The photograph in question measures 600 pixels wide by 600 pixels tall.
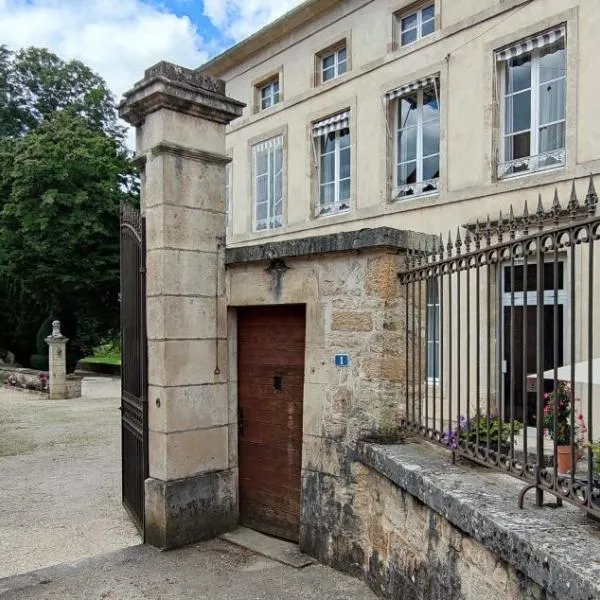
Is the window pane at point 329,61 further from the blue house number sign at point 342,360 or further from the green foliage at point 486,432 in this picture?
the green foliage at point 486,432

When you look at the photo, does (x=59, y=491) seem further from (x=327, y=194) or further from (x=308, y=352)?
(x=327, y=194)

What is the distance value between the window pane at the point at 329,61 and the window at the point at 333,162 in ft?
4.36

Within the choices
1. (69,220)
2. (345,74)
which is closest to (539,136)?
(345,74)

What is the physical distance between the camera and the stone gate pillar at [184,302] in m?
4.91

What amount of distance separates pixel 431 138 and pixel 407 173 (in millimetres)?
804

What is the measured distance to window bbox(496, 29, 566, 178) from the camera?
924 centimetres

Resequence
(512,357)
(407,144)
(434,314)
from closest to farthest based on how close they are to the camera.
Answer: (512,357), (434,314), (407,144)

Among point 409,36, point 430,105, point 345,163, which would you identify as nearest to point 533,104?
point 430,105

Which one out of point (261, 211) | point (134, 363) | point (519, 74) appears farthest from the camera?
point (261, 211)

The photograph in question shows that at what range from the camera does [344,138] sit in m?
12.9

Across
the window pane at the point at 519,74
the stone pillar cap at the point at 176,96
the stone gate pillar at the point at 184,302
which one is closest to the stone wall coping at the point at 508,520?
the stone gate pillar at the point at 184,302

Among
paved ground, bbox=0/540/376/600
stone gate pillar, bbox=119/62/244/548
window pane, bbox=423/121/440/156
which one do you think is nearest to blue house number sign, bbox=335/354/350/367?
stone gate pillar, bbox=119/62/244/548

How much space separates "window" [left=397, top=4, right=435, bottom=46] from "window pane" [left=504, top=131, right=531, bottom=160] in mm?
2799

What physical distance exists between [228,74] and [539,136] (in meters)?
9.08
